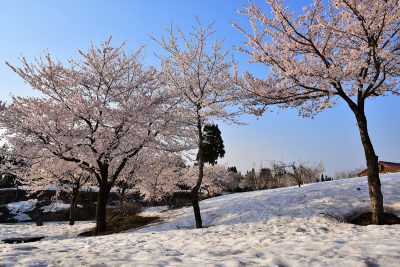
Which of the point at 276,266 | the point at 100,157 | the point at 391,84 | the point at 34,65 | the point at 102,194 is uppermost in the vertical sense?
the point at 34,65

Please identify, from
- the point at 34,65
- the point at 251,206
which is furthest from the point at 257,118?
the point at 34,65

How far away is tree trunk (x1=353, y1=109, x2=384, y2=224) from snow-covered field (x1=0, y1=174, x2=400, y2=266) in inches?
40.7

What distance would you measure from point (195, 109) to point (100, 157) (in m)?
5.08

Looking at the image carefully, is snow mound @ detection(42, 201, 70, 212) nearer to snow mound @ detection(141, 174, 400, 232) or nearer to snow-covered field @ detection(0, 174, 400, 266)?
snow-covered field @ detection(0, 174, 400, 266)

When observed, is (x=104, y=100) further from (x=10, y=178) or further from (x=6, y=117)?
(x=10, y=178)

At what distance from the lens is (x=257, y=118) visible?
12648 millimetres

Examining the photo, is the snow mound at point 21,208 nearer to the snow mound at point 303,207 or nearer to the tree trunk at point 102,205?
the tree trunk at point 102,205

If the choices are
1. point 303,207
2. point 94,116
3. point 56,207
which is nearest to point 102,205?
point 94,116

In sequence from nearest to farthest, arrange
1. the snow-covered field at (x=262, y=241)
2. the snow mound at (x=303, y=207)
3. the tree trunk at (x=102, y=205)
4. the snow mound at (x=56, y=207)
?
the snow-covered field at (x=262, y=241) → the snow mound at (x=303, y=207) → the tree trunk at (x=102, y=205) → the snow mound at (x=56, y=207)

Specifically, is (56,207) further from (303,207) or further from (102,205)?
(303,207)

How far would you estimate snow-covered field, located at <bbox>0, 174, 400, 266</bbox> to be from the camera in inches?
210

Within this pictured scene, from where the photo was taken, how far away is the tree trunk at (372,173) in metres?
10.4

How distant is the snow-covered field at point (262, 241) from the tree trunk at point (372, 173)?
103 cm

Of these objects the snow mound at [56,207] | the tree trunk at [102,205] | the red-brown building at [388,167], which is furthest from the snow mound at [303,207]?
the red-brown building at [388,167]
